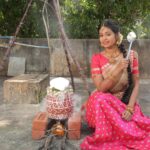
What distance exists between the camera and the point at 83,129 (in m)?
4.17

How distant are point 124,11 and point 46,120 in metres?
5.01

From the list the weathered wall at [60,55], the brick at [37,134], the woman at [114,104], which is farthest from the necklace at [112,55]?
the weathered wall at [60,55]

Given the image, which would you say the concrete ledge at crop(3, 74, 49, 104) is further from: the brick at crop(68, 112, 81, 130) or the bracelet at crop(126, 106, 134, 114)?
the bracelet at crop(126, 106, 134, 114)

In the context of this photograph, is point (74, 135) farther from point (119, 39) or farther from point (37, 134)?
point (119, 39)

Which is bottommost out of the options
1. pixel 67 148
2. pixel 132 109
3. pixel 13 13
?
pixel 67 148

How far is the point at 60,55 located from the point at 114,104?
4.20 metres

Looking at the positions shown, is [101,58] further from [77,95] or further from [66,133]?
[77,95]

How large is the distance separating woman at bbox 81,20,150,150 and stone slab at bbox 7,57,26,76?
13.6ft

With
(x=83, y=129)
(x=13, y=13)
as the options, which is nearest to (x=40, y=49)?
(x=13, y=13)

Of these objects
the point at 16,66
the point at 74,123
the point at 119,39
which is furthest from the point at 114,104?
the point at 16,66

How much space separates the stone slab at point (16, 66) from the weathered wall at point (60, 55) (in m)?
0.10

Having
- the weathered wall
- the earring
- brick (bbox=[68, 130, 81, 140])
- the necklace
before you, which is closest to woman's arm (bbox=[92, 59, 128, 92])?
the necklace

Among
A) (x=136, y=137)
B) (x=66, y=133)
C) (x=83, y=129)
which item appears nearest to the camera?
(x=136, y=137)

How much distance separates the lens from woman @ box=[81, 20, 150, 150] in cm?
350
